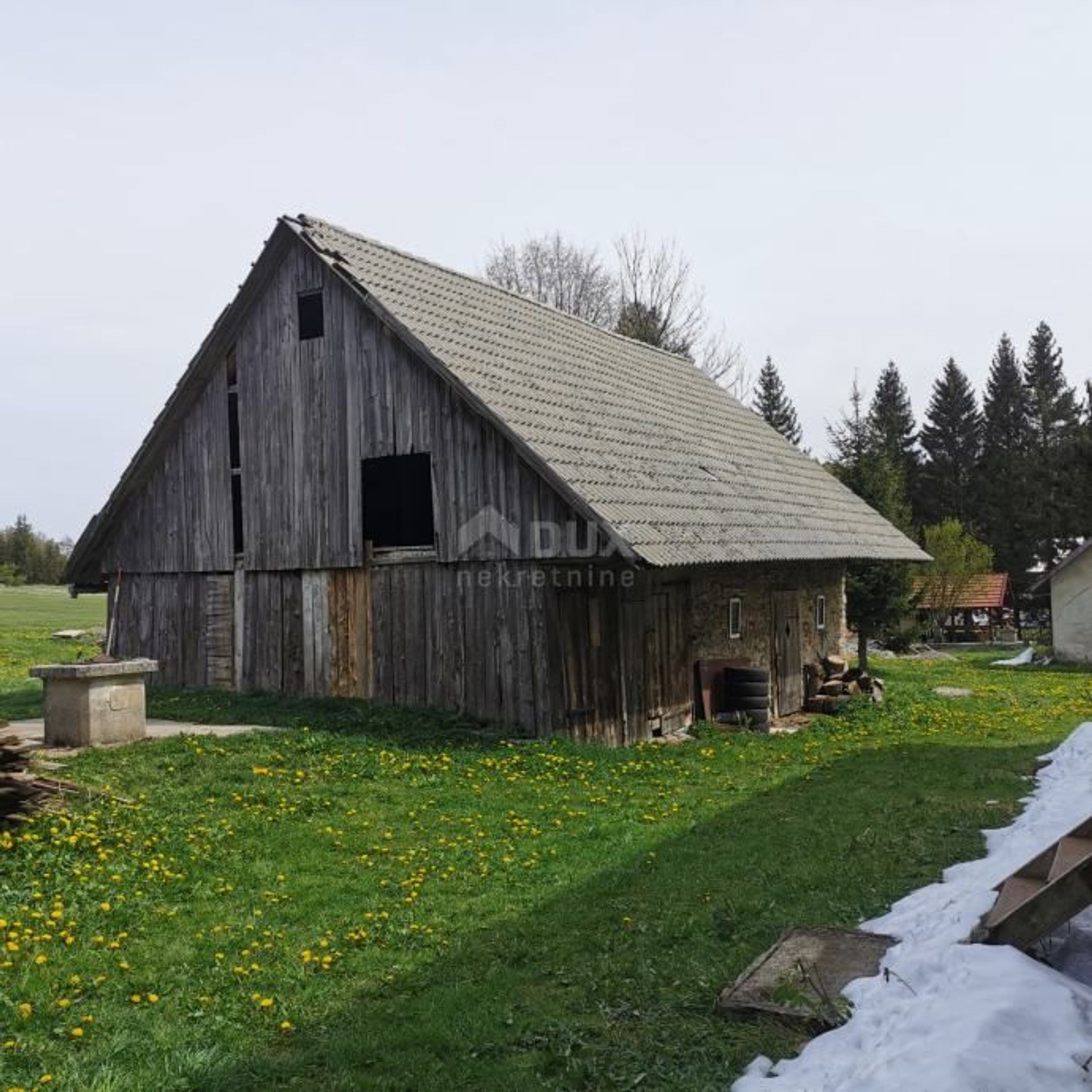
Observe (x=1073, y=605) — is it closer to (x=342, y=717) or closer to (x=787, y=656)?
(x=787, y=656)

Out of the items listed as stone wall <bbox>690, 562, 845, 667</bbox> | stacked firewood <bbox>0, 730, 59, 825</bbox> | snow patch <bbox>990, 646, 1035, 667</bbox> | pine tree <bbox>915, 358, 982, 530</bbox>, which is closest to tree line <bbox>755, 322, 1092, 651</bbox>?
pine tree <bbox>915, 358, 982, 530</bbox>

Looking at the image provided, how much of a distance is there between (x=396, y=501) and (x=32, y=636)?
18.8 meters

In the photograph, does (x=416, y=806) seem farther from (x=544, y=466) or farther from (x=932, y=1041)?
(x=932, y=1041)

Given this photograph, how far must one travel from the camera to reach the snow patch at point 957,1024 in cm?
372

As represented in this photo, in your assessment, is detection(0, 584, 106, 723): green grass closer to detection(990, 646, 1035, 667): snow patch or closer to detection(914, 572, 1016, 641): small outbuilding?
detection(990, 646, 1035, 667): snow patch

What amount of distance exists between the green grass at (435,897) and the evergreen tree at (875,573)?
12148mm

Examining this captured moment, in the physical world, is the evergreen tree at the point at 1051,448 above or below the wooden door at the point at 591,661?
above

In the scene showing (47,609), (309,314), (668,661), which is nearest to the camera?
(668,661)

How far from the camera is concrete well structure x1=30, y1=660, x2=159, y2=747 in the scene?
11.2 meters

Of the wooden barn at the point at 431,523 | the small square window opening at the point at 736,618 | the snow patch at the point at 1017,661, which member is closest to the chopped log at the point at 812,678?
the wooden barn at the point at 431,523

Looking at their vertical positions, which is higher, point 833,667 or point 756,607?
point 756,607

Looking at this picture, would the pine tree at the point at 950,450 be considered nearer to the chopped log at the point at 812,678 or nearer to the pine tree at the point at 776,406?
the pine tree at the point at 776,406

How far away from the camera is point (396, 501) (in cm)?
1495

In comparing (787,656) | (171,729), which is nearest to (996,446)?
(787,656)
